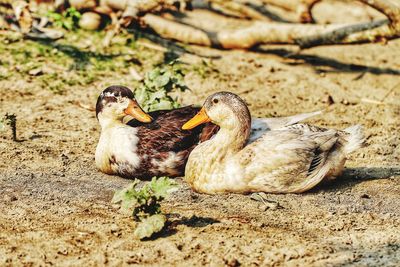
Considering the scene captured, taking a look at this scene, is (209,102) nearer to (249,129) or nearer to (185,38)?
(249,129)

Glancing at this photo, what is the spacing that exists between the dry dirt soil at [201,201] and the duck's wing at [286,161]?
13cm

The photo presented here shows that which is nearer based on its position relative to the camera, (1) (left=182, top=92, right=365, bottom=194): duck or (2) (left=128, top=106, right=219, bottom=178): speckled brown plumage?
(1) (left=182, top=92, right=365, bottom=194): duck

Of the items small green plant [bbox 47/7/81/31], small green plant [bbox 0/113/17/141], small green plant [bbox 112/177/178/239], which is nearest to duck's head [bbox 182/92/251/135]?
small green plant [bbox 112/177/178/239]

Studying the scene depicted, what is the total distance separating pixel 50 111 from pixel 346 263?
4.68m

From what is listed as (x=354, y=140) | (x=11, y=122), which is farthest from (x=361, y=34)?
(x=11, y=122)

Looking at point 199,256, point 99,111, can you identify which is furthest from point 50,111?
point 199,256

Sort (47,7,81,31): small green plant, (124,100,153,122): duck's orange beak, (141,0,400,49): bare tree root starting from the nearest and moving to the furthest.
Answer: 1. (124,100,153,122): duck's orange beak
2. (141,0,400,49): bare tree root
3. (47,7,81,31): small green plant

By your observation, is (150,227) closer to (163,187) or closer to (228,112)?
(163,187)

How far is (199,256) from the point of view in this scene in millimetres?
4992

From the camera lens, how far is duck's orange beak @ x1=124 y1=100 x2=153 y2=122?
7020mm

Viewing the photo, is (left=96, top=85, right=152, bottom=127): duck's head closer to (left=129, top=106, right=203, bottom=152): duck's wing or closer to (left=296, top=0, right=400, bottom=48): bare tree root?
(left=129, top=106, right=203, bottom=152): duck's wing

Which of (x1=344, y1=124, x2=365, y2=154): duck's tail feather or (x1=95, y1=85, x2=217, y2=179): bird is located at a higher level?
(x1=344, y1=124, x2=365, y2=154): duck's tail feather

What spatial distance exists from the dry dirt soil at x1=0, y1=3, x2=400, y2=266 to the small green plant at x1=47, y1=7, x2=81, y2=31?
1076mm

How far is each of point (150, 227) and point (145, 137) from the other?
1.79 metres
